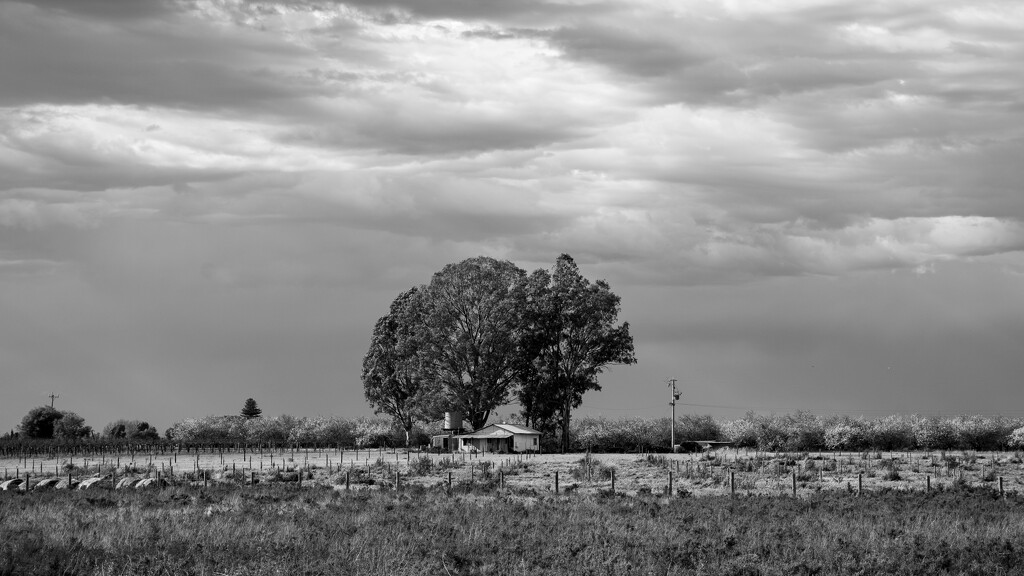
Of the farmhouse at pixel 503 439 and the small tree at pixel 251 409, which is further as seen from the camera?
the small tree at pixel 251 409

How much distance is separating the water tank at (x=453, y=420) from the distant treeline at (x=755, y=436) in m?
14.7

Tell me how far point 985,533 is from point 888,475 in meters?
27.6

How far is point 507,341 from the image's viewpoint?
87.4 metres

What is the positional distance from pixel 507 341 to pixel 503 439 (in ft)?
32.7

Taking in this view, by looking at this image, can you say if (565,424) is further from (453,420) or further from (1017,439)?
(1017,439)

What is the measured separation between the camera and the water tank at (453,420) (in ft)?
310

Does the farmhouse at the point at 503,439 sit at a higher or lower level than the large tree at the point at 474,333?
lower

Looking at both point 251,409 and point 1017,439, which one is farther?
point 251,409

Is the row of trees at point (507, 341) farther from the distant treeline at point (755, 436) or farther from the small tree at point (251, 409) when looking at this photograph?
the small tree at point (251, 409)

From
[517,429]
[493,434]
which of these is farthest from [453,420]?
[517,429]

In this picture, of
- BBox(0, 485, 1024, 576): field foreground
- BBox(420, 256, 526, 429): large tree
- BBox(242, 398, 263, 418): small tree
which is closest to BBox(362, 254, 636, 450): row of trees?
BBox(420, 256, 526, 429): large tree

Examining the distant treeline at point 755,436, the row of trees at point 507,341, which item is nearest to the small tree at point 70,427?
the distant treeline at point 755,436

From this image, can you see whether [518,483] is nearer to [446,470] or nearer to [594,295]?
[446,470]

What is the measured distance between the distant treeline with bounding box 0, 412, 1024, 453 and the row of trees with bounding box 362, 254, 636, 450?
17499 mm
